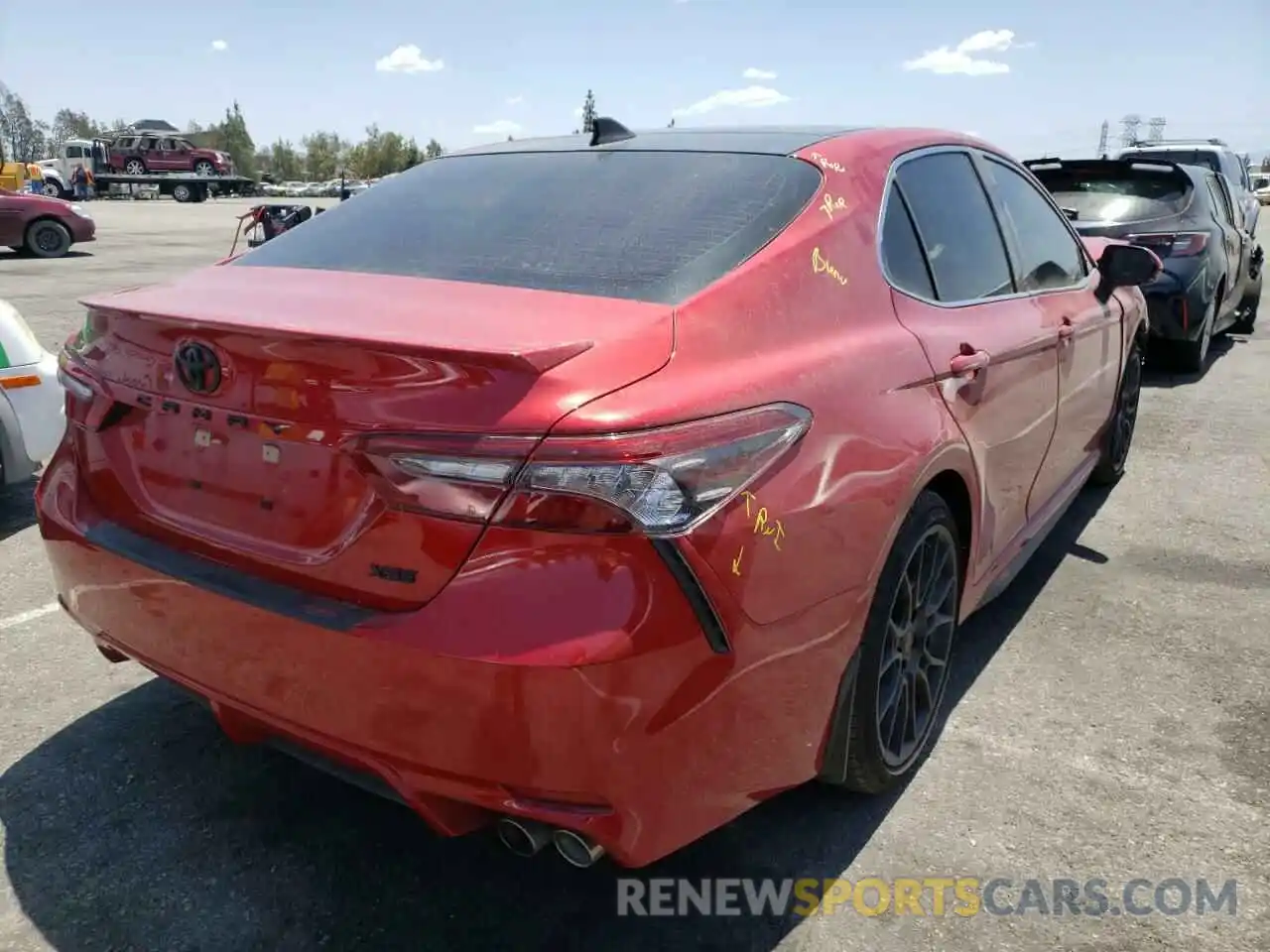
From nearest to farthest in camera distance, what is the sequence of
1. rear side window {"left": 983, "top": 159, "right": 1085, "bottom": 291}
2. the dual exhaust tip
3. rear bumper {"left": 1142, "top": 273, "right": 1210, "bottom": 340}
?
the dual exhaust tip
rear side window {"left": 983, "top": 159, "right": 1085, "bottom": 291}
rear bumper {"left": 1142, "top": 273, "right": 1210, "bottom": 340}

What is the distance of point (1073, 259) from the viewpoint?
4.18 m

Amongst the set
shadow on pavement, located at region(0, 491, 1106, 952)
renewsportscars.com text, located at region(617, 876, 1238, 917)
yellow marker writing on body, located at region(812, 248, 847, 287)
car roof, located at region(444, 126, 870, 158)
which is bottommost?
renewsportscars.com text, located at region(617, 876, 1238, 917)

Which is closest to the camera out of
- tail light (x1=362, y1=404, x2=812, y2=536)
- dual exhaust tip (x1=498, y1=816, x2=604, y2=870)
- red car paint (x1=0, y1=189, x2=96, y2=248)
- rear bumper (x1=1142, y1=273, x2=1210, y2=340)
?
tail light (x1=362, y1=404, x2=812, y2=536)

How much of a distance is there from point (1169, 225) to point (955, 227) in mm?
6059

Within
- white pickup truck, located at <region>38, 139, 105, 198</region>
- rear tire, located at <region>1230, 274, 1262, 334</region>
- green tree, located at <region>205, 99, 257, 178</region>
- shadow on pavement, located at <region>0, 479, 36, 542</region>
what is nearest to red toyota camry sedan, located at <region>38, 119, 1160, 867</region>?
shadow on pavement, located at <region>0, 479, 36, 542</region>

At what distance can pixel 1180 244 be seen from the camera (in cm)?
794

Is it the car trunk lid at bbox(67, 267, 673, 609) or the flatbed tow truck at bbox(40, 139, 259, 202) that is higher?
the flatbed tow truck at bbox(40, 139, 259, 202)

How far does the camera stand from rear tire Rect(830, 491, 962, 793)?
2393 mm

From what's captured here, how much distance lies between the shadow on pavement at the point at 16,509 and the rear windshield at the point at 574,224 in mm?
2697

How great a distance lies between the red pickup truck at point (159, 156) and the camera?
155ft

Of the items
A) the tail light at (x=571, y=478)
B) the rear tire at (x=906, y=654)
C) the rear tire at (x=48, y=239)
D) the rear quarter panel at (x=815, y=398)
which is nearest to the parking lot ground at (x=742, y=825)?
the rear tire at (x=906, y=654)

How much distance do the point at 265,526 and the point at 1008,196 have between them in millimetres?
2814

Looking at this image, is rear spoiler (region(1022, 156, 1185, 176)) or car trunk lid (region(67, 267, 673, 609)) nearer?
car trunk lid (region(67, 267, 673, 609))

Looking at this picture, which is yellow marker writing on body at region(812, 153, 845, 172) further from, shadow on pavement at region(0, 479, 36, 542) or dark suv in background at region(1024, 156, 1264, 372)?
dark suv in background at region(1024, 156, 1264, 372)
